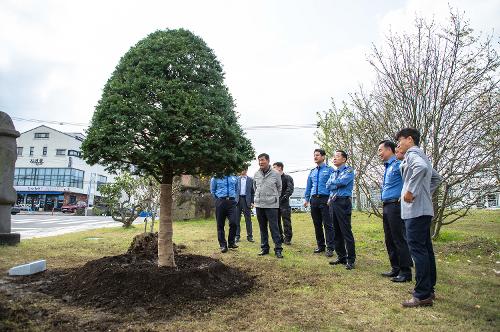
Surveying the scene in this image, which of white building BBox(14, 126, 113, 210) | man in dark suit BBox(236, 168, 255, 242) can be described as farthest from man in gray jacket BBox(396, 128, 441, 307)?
white building BBox(14, 126, 113, 210)

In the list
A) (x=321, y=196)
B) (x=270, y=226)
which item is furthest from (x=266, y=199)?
(x=321, y=196)

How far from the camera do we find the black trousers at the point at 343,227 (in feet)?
20.7

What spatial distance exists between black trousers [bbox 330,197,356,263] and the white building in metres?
60.5

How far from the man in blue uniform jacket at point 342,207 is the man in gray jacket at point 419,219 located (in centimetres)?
180

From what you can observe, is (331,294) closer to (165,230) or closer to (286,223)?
(165,230)

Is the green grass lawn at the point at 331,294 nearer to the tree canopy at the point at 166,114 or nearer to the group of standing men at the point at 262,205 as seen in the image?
the group of standing men at the point at 262,205

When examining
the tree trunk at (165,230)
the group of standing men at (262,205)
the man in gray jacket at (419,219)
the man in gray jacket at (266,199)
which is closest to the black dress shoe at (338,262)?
the group of standing men at (262,205)

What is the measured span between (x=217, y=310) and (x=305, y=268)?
252cm

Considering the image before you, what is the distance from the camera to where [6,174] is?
8383mm

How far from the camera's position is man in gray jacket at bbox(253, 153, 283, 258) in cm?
744

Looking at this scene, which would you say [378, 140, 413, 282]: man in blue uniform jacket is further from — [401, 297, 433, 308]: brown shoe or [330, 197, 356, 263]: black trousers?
[401, 297, 433, 308]: brown shoe

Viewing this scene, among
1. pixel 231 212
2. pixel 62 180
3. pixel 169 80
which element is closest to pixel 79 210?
pixel 62 180

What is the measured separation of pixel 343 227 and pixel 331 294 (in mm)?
1972

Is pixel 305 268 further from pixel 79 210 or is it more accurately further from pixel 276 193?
pixel 79 210
